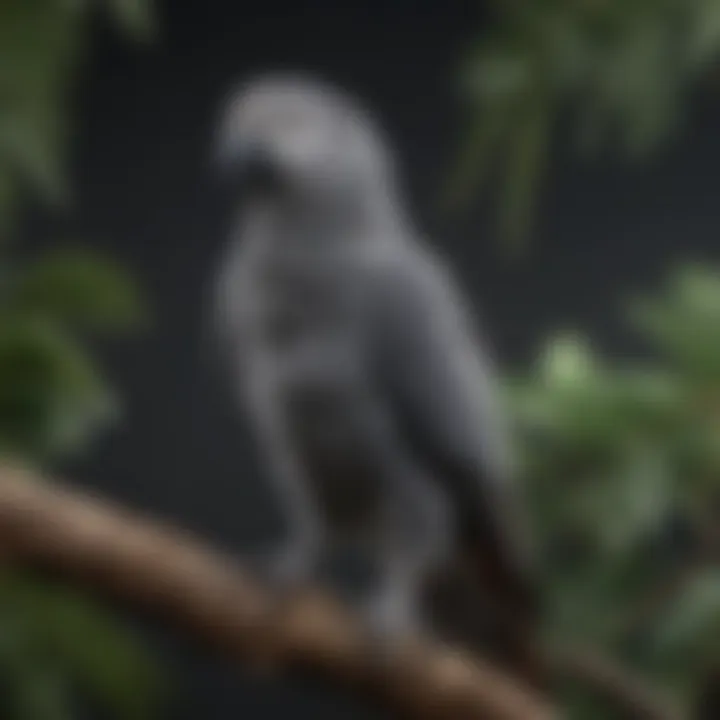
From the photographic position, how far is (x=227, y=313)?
0.80m

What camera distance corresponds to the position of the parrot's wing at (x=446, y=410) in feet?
2.53

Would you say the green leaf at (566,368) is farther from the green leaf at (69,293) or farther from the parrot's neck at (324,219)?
the green leaf at (69,293)

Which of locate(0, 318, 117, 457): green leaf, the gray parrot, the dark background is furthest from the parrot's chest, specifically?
the dark background

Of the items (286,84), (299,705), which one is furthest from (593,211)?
(286,84)

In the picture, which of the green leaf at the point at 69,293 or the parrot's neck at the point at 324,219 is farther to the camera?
the green leaf at the point at 69,293

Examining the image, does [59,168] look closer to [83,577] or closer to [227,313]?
[227,313]

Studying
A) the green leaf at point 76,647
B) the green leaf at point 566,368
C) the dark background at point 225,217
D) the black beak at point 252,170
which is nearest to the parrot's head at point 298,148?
the black beak at point 252,170

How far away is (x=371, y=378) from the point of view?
30.5 inches

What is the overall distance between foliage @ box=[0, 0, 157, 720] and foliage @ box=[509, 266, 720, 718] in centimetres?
24

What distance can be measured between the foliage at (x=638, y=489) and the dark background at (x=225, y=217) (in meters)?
0.43

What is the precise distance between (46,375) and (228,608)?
202mm

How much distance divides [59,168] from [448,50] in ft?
0.96

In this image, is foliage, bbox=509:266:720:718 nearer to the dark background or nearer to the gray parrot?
the gray parrot

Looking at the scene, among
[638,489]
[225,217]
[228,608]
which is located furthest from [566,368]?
[225,217]
